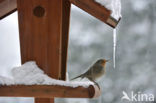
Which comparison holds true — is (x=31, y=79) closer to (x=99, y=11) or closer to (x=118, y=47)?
(x=99, y=11)

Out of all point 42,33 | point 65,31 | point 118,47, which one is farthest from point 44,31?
point 118,47

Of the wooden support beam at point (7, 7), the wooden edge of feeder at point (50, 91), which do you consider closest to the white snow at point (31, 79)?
the wooden edge of feeder at point (50, 91)

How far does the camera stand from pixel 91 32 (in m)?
6.28

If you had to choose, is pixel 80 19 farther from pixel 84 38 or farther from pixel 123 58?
pixel 123 58

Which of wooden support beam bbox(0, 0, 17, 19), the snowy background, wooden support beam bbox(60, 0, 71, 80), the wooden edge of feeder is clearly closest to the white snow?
the wooden edge of feeder

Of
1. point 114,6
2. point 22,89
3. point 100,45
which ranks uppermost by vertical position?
point 100,45

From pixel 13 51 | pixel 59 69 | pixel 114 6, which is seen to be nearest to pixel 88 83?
pixel 59 69

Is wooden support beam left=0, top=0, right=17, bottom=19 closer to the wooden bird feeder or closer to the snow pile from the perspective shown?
the wooden bird feeder

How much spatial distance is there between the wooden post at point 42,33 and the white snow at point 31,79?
0.29ft

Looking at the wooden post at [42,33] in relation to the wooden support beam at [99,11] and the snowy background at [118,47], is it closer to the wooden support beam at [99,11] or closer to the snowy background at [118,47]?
the wooden support beam at [99,11]

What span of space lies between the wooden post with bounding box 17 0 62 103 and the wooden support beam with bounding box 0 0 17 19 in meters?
0.10

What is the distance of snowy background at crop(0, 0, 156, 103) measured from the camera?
6047 mm

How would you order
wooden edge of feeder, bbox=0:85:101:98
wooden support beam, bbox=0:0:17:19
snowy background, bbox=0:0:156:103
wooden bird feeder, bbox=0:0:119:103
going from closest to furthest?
wooden edge of feeder, bbox=0:85:101:98, wooden bird feeder, bbox=0:0:119:103, wooden support beam, bbox=0:0:17:19, snowy background, bbox=0:0:156:103

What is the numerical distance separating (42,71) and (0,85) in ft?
0.85
